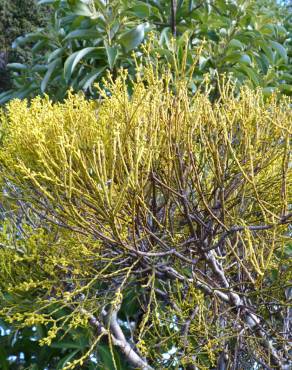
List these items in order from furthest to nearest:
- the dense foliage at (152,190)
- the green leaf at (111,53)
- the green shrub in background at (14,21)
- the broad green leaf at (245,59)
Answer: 1. the green shrub in background at (14,21)
2. the broad green leaf at (245,59)
3. the green leaf at (111,53)
4. the dense foliage at (152,190)

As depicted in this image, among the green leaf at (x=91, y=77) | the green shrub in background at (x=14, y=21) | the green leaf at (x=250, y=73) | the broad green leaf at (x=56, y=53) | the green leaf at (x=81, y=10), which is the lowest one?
the green shrub in background at (x=14, y=21)

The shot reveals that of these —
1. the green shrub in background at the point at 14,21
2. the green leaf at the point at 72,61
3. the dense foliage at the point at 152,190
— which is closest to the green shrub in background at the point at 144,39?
the green leaf at the point at 72,61

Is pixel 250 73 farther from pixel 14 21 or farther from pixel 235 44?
pixel 14 21

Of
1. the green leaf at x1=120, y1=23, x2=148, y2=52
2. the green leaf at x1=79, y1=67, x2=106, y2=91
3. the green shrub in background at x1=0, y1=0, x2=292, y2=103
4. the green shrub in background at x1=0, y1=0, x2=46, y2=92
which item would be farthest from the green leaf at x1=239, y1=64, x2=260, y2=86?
the green shrub in background at x1=0, y1=0, x2=46, y2=92

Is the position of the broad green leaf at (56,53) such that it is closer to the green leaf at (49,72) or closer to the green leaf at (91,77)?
the green leaf at (49,72)

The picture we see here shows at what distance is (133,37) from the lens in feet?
7.35

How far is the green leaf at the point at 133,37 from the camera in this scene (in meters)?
2.23

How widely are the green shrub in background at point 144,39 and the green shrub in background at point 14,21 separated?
2.61 m

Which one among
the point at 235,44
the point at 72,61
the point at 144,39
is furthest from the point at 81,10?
the point at 235,44

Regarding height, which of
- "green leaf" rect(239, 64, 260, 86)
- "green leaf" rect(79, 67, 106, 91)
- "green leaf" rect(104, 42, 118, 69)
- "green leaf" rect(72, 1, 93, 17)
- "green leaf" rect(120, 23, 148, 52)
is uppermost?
"green leaf" rect(72, 1, 93, 17)

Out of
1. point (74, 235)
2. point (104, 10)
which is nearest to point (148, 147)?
point (74, 235)

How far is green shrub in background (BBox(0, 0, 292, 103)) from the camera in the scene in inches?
89.7

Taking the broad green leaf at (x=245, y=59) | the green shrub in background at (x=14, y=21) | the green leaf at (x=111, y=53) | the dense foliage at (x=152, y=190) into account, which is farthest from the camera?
the green shrub in background at (x=14, y=21)

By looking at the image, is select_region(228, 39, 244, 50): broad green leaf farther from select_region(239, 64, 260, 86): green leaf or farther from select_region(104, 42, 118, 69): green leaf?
select_region(104, 42, 118, 69): green leaf
